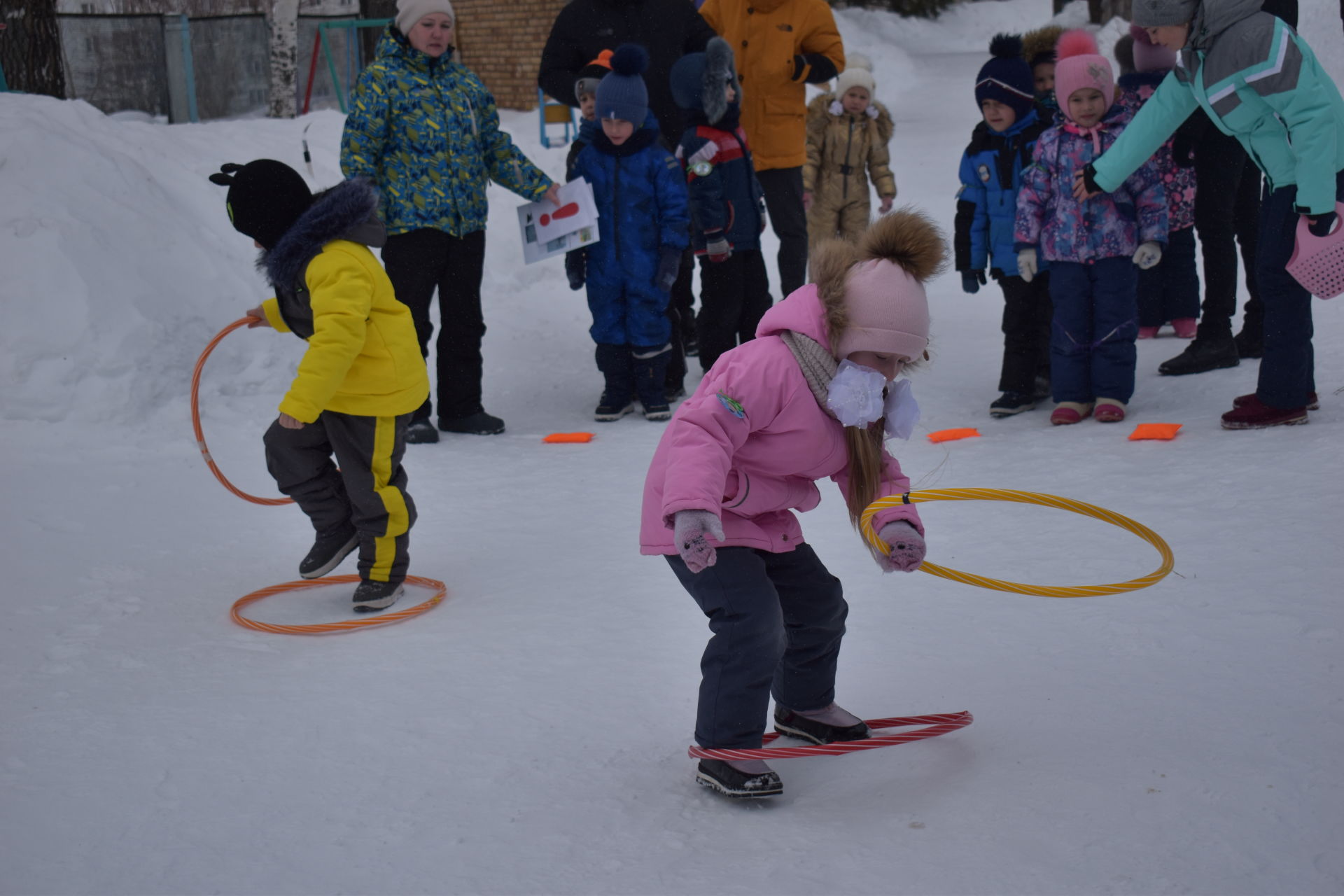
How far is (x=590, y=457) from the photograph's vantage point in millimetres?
5926

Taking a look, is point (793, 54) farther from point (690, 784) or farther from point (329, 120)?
point (329, 120)

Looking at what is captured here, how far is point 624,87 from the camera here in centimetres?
620

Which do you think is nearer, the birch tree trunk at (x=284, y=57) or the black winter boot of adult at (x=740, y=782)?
the black winter boot of adult at (x=740, y=782)

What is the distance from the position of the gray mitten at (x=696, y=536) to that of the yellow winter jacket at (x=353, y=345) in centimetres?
180

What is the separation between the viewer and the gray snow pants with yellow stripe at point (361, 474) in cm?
409

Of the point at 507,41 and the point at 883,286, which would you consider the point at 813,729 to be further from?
the point at 507,41

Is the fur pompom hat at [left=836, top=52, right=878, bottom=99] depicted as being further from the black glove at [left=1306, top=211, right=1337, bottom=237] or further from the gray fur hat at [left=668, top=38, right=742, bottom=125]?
the black glove at [left=1306, top=211, right=1337, bottom=237]

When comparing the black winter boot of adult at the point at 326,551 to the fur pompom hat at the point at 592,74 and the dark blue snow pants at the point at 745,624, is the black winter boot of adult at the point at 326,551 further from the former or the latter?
the fur pompom hat at the point at 592,74

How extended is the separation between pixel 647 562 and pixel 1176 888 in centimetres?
244

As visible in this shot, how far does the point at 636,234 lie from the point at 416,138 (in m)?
1.23

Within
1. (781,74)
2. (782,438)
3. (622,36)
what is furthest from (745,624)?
(781,74)

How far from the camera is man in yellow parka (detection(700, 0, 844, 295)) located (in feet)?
23.4

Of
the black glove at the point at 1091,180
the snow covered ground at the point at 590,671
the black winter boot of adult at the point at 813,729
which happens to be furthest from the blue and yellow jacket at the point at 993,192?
the black winter boot of adult at the point at 813,729

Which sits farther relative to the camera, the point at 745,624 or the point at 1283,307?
the point at 1283,307
